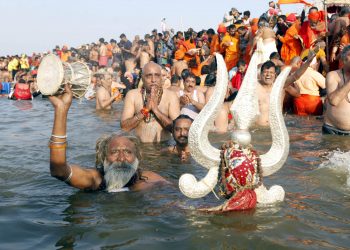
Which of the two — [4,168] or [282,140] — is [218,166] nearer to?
[282,140]

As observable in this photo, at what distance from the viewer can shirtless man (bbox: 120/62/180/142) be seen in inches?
254

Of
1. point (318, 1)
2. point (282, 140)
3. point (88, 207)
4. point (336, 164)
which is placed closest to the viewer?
point (282, 140)

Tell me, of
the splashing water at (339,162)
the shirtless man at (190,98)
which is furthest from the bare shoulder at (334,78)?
the shirtless man at (190,98)

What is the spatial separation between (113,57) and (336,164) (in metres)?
15.6

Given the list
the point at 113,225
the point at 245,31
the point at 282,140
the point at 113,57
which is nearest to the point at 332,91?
the point at 282,140

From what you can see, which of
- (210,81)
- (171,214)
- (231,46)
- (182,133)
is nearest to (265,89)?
(210,81)

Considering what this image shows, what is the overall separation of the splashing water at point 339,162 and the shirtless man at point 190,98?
2587 millimetres

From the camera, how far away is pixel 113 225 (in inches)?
148

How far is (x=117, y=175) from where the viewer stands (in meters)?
4.36

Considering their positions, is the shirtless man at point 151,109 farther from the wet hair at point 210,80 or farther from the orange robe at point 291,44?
the orange robe at point 291,44

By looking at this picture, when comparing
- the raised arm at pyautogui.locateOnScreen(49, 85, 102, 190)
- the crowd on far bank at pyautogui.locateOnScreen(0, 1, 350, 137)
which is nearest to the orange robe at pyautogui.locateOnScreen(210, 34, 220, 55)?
the crowd on far bank at pyautogui.locateOnScreen(0, 1, 350, 137)

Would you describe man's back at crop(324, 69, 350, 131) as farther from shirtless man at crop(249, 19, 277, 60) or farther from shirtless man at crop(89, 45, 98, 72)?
shirtless man at crop(89, 45, 98, 72)

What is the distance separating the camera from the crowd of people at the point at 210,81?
446 cm

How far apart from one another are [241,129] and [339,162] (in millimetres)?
2810
